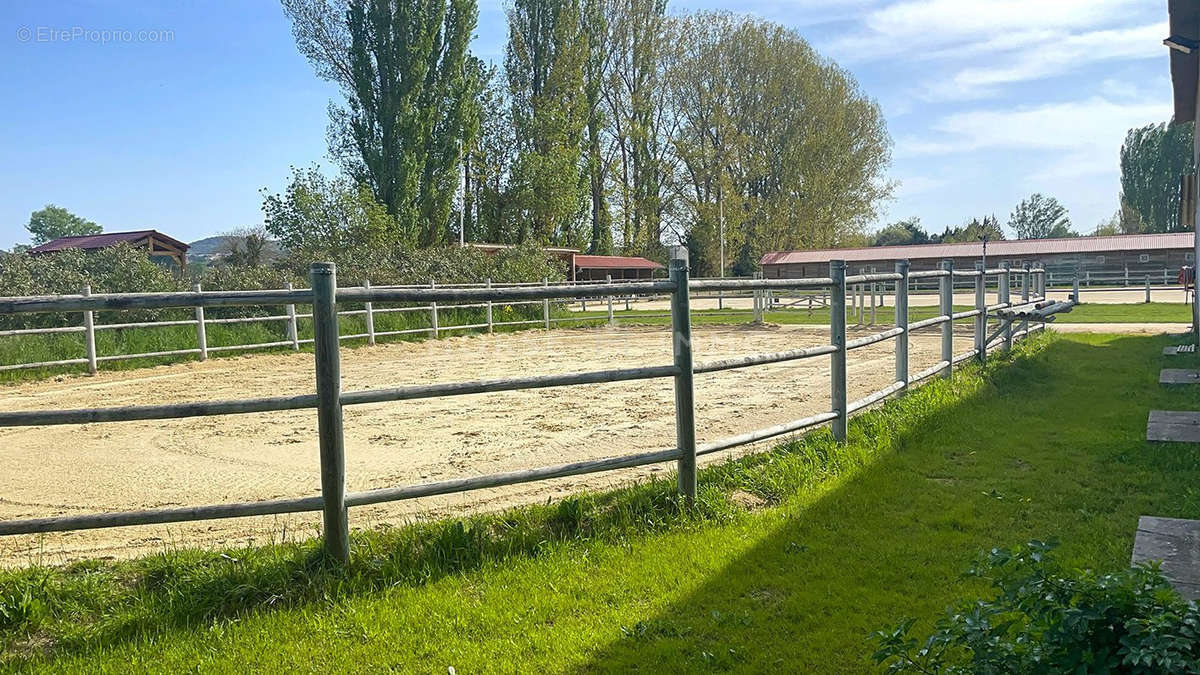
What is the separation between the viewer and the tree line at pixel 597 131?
31.2 metres

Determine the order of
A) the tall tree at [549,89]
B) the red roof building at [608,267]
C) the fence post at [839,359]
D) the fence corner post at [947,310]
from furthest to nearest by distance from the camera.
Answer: the red roof building at [608,267] < the tall tree at [549,89] < the fence corner post at [947,310] < the fence post at [839,359]

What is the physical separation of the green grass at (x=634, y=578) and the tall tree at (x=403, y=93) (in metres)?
27.1

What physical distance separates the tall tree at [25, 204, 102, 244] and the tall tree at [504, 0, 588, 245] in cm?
8934

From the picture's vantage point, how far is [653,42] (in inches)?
1927

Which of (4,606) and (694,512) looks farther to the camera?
(694,512)

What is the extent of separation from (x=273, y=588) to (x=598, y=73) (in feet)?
150

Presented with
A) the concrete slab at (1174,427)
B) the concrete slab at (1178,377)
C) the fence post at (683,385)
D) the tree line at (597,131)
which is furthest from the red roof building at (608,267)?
the fence post at (683,385)

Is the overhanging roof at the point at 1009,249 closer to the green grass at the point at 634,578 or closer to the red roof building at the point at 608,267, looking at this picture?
the red roof building at the point at 608,267

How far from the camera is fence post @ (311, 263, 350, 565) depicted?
131 inches

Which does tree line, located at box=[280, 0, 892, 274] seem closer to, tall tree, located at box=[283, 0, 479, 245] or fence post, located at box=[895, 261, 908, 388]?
tall tree, located at box=[283, 0, 479, 245]

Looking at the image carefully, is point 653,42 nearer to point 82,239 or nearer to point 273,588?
point 82,239

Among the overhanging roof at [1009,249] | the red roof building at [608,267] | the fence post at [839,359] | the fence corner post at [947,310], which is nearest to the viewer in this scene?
the fence post at [839,359]

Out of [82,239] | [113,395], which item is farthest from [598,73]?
[113,395]

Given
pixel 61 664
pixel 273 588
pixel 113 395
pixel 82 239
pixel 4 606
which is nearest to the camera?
pixel 61 664
